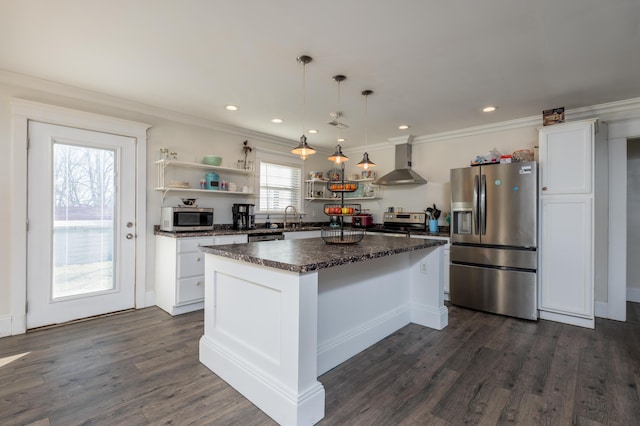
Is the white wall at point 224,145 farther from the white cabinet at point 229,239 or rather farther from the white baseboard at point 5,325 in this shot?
the white cabinet at point 229,239

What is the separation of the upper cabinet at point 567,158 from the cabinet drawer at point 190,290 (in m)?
4.08

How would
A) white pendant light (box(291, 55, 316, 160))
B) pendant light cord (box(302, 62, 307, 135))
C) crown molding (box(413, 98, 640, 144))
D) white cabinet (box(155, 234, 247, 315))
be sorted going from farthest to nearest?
white cabinet (box(155, 234, 247, 315))
crown molding (box(413, 98, 640, 144))
pendant light cord (box(302, 62, 307, 135))
white pendant light (box(291, 55, 316, 160))

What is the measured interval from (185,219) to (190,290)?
0.83m

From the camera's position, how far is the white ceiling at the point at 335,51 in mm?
1929

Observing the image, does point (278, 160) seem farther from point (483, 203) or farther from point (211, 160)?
point (483, 203)

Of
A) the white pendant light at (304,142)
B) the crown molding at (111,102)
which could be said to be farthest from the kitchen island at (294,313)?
the crown molding at (111,102)

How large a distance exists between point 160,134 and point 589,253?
16.6 feet

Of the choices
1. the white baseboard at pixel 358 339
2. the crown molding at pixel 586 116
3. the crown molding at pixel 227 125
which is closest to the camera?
the white baseboard at pixel 358 339

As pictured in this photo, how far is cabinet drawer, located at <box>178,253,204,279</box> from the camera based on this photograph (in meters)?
3.47

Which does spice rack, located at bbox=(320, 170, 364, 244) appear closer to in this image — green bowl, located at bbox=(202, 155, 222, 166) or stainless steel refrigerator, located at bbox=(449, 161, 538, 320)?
stainless steel refrigerator, located at bbox=(449, 161, 538, 320)

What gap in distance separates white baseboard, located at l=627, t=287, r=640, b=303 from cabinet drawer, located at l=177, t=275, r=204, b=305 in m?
5.65

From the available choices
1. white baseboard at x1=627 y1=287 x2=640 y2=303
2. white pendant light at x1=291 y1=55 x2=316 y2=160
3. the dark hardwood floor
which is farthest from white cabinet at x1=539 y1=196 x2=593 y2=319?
white pendant light at x1=291 y1=55 x2=316 y2=160

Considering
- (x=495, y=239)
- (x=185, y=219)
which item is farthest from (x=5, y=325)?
(x=495, y=239)

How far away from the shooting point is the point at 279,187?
17.1 feet
